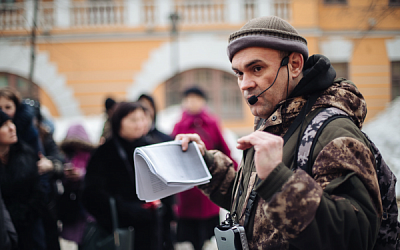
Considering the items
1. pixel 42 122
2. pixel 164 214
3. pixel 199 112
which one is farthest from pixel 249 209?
pixel 42 122

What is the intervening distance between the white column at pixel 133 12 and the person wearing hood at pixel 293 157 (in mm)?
10033

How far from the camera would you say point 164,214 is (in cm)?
314

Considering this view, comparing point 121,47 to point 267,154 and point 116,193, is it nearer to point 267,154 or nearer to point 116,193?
point 116,193

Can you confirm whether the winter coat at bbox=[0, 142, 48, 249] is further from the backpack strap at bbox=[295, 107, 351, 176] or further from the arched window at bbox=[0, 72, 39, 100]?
the arched window at bbox=[0, 72, 39, 100]

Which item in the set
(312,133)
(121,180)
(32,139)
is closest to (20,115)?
(32,139)

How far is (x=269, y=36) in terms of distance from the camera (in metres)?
1.24

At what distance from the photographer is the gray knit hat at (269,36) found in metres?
1.23

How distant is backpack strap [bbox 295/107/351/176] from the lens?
112cm

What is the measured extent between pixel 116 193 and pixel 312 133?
7.03 ft

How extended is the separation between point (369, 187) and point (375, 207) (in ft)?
0.30

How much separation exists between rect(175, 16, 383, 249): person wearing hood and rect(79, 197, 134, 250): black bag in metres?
1.58

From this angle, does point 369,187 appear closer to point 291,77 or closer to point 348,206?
point 348,206

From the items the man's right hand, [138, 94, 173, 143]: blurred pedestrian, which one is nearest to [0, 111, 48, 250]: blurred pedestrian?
[138, 94, 173, 143]: blurred pedestrian

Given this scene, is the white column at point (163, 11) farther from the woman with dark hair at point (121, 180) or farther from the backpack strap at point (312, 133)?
the backpack strap at point (312, 133)
